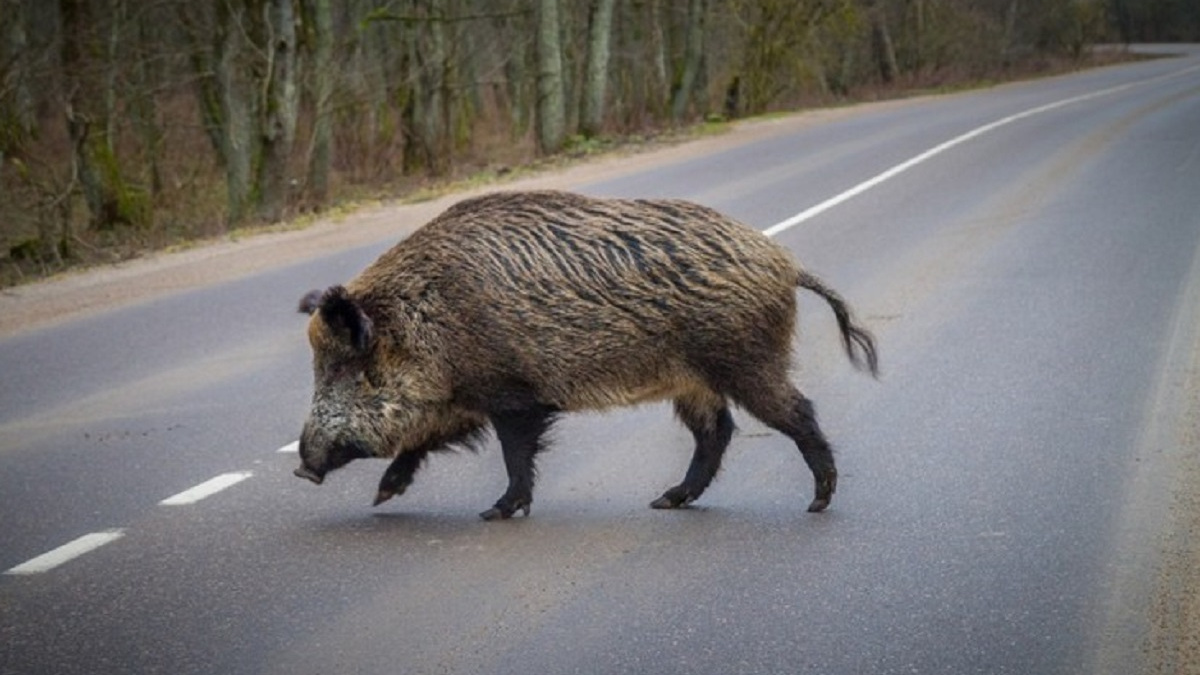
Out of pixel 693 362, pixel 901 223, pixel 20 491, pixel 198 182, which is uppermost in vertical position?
pixel 693 362

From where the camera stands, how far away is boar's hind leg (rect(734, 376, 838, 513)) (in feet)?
22.8

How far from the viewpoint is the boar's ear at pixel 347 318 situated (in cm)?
676

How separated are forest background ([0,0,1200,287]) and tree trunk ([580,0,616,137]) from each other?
37 mm

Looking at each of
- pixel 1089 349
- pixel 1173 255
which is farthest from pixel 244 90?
pixel 1089 349

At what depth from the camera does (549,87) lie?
25750 millimetres

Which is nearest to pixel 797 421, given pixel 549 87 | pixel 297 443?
pixel 297 443

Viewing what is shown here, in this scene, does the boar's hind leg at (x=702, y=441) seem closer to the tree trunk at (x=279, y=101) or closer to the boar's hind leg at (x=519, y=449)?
the boar's hind leg at (x=519, y=449)

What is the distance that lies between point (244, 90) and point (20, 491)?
2478 cm

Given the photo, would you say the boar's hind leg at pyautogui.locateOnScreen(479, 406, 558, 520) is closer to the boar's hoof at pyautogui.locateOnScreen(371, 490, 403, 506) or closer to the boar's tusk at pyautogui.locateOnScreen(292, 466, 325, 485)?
the boar's hoof at pyautogui.locateOnScreen(371, 490, 403, 506)

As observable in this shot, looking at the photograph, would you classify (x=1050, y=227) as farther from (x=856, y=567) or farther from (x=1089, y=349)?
(x=856, y=567)

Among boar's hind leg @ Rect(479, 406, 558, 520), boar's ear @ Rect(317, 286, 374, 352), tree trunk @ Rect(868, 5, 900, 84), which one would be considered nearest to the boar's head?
boar's ear @ Rect(317, 286, 374, 352)

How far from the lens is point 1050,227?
586 inches

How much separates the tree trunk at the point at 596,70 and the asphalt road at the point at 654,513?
1384 centimetres

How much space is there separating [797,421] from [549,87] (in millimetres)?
19251
